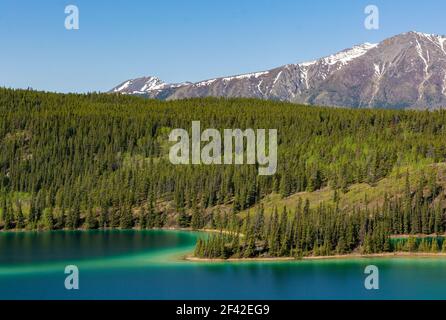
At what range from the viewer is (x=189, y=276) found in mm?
123688

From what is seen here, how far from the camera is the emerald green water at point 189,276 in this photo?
359 ft

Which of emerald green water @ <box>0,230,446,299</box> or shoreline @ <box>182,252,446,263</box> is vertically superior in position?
shoreline @ <box>182,252,446,263</box>

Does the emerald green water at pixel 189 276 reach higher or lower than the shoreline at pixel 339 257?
lower

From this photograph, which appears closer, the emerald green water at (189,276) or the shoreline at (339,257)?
the emerald green water at (189,276)

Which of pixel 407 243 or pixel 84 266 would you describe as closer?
pixel 84 266

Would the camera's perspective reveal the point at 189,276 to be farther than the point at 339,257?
No

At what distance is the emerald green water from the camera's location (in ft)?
359

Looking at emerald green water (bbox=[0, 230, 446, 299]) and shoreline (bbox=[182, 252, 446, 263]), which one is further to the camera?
shoreline (bbox=[182, 252, 446, 263])

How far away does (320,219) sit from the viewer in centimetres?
15362

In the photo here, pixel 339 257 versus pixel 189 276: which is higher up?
pixel 339 257

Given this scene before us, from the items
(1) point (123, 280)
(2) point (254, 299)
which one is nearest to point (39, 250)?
(1) point (123, 280)
